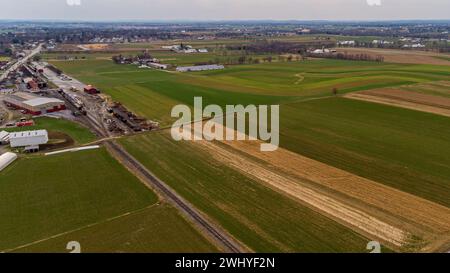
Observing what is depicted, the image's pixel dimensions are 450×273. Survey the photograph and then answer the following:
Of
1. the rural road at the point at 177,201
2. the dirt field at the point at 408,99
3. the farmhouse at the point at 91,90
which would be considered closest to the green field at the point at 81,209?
the rural road at the point at 177,201

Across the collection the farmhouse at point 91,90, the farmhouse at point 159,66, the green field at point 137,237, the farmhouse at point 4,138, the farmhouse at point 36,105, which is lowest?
the green field at point 137,237

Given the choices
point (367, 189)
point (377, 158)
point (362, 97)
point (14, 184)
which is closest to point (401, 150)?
point (377, 158)

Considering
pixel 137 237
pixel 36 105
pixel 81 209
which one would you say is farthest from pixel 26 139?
pixel 137 237

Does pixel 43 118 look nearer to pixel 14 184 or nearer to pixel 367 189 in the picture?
pixel 14 184

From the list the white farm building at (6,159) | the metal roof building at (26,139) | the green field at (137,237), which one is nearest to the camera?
the green field at (137,237)

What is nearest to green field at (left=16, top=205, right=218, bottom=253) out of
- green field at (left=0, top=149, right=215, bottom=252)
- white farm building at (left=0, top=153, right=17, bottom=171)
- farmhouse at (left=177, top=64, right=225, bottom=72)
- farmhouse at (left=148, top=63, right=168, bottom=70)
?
green field at (left=0, top=149, right=215, bottom=252)

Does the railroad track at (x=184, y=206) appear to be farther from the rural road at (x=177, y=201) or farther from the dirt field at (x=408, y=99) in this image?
the dirt field at (x=408, y=99)
